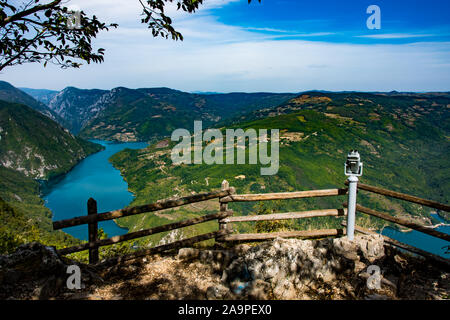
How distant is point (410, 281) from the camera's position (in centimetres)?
458

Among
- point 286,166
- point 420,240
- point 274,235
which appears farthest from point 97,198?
point 274,235

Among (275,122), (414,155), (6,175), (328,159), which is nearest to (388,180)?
(328,159)

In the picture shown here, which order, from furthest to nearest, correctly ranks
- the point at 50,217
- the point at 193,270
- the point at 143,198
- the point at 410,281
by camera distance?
the point at 143,198
the point at 50,217
the point at 193,270
the point at 410,281

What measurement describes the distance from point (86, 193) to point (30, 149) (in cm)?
8312

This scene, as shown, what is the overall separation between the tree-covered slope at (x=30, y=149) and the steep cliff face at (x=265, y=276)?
628ft

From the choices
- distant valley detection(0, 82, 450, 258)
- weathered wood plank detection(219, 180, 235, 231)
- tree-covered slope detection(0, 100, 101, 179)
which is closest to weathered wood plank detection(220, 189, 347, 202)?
weathered wood plank detection(219, 180, 235, 231)

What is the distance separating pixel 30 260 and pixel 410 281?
600 cm

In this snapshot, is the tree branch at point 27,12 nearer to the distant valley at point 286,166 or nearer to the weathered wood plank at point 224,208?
the weathered wood plank at point 224,208

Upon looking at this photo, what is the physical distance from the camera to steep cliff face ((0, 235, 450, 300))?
4293mm

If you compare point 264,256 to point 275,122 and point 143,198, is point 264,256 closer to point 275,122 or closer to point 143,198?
point 143,198

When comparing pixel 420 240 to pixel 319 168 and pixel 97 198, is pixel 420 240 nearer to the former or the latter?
pixel 319 168

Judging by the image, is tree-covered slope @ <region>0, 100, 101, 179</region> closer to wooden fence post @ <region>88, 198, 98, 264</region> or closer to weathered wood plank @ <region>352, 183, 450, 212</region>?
wooden fence post @ <region>88, 198, 98, 264</region>

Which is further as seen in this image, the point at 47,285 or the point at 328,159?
the point at 328,159

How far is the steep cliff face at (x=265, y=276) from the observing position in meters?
4.29
